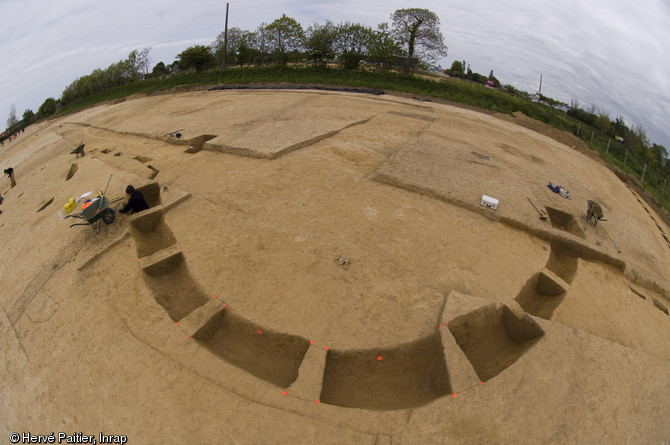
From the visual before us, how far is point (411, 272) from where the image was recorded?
496 centimetres

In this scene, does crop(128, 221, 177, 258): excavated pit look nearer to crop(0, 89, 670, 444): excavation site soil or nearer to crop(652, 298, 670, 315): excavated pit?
crop(0, 89, 670, 444): excavation site soil

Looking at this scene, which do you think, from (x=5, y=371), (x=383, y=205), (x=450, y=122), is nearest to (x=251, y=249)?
(x=383, y=205)

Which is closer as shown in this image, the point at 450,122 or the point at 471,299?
the point at 471,299

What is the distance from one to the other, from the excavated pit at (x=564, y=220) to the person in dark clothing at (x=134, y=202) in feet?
33.3

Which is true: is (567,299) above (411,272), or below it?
below

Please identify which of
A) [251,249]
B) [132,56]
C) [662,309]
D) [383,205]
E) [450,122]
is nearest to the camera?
[251,249]

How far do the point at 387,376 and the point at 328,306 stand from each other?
4.06 ft

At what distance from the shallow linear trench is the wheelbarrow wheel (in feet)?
6.30

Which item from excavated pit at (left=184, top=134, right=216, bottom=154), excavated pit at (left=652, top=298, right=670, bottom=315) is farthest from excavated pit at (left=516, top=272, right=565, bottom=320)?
excavated pit at (left=184, top=134, right=216, bottom=154)

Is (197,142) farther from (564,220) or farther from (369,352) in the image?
(564,220)

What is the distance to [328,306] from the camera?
430cm

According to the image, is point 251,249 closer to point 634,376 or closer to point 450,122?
point 634,376

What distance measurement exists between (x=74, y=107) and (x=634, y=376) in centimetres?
4500

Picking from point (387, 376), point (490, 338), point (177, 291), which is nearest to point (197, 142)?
point (177, 291)
